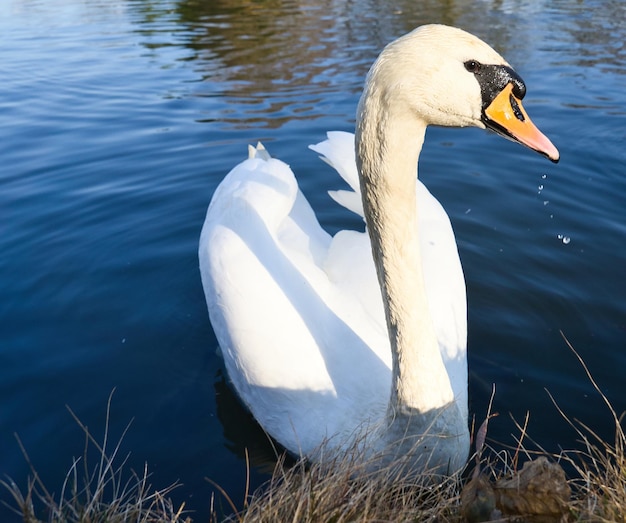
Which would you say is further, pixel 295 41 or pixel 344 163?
pixel 295 41

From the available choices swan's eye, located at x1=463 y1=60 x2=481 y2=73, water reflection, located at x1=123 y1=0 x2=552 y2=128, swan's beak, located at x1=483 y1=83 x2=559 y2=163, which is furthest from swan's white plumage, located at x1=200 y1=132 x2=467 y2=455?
water reflection, located at x1=123 y1=0 x2=552 y2=128

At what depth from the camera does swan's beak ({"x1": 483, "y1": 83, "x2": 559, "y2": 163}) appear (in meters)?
2.56

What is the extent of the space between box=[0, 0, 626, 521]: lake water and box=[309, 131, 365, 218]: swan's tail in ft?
4.06

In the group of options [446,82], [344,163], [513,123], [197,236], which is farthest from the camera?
[197,236]

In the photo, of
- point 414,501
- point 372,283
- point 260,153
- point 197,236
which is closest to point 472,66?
point 414,501

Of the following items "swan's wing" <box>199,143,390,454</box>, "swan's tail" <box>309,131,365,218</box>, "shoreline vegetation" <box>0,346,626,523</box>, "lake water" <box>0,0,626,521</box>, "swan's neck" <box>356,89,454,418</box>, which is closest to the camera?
"shoreline vegetation" <box>0,346,626,523</box>

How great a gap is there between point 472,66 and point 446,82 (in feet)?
0.37

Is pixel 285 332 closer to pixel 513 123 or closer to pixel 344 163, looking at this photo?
pixel 344 163

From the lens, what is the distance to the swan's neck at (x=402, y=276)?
2707 mm

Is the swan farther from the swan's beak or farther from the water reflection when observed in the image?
the water reflection

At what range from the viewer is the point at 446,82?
2492 millimetres

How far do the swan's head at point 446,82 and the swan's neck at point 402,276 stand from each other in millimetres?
167

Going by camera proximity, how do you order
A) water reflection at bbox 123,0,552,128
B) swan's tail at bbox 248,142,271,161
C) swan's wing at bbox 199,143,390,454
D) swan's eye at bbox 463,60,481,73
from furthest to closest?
1. water reflection at bbox 123,0,552,128
2. swan's tail at bbox 248,142,271,161
3. swan's wing at bbox 199,143,390,454
4. swan's eye at bbox 463,60,481,73

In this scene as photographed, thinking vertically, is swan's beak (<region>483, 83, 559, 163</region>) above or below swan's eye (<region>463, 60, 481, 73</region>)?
below
